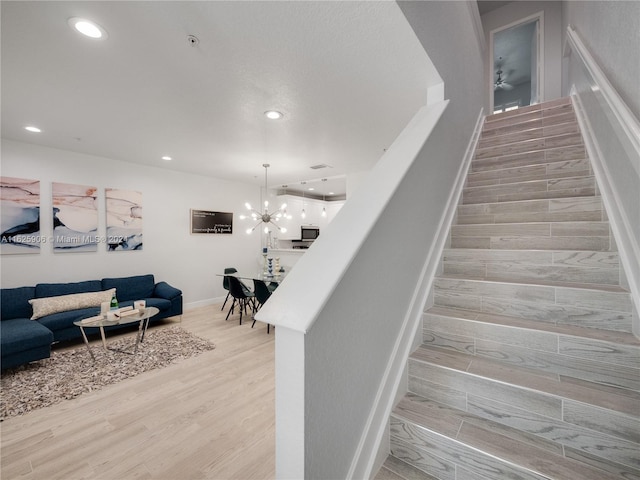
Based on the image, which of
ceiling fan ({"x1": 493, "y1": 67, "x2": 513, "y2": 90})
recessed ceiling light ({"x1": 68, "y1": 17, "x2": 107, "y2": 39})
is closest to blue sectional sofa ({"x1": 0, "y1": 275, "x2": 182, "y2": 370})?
recessed ceiling light ({"x1": 68, "y1": 17, "x2": 107, "y2": 39})

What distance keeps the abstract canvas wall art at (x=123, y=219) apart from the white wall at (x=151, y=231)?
0.10m

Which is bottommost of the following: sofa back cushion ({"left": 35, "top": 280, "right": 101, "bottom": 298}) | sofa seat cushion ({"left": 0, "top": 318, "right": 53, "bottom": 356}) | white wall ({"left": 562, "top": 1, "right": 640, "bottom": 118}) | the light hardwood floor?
the light hardwood floor

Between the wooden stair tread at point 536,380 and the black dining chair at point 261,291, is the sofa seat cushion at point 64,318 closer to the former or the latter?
the black dining chair at point 261,291

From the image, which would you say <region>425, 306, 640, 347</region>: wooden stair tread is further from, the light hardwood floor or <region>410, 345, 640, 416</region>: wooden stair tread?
the light hardwood floor

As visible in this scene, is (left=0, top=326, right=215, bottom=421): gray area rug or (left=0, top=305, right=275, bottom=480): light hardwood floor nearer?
(left=0, top=305, right=275, bottom=480): light hardwood floor

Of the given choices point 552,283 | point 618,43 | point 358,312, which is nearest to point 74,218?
point 358,312

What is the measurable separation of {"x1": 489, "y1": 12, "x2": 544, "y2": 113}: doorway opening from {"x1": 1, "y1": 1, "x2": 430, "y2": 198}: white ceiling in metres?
3.84

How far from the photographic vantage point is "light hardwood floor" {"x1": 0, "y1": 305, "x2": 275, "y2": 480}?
172 cm

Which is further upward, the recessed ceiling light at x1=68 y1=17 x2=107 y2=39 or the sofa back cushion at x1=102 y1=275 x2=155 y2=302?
the recessed ceiling light at x1=68 y1=17 x2=107 y2=39

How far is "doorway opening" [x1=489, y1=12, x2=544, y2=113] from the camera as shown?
4984 mm

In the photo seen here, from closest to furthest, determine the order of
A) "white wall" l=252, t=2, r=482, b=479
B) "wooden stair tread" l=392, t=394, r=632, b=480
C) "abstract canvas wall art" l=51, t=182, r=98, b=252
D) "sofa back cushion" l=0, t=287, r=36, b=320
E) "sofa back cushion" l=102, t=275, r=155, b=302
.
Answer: "white wall" l=252, t=2, r=482, b=479 → "wooden stair tread" l=392, t=394, r=632, b=480 → "sofa back cushion" l=0, t=287, r=36, b=320 → "abstract canvas wall art" l=51, t=182, r=98, b=252 → "sofa back cushion" l=102, t=275, r=155, b=302

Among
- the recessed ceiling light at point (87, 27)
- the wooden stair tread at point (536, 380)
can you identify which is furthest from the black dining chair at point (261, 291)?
the recessed ceiling light at point (87, 27)

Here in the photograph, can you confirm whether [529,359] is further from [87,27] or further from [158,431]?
→ [87,27]

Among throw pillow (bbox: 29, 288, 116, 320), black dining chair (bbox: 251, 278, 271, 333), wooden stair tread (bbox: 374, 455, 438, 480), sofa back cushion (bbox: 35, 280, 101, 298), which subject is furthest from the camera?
black dining chair (bbox: 251, 278, 271, 333)
